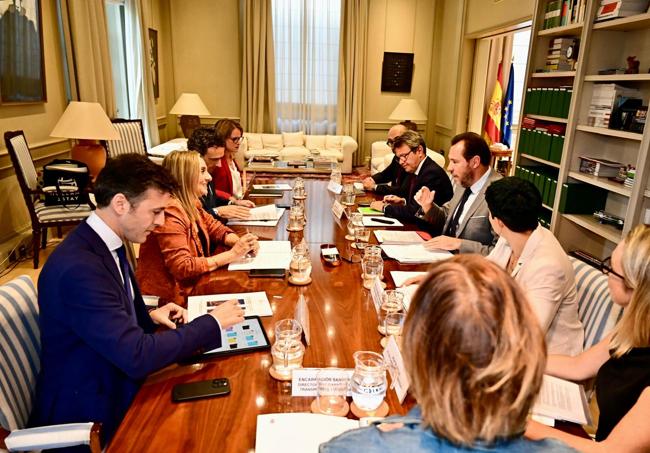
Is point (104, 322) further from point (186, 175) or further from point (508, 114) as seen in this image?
point (508, 114)

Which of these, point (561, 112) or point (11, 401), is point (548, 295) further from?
point (561, 112)

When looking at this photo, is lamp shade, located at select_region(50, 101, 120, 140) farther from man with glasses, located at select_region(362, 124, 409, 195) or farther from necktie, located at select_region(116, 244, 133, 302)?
necktie, located at select_region(116, 244, 133, 302)

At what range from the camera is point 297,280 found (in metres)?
1.79

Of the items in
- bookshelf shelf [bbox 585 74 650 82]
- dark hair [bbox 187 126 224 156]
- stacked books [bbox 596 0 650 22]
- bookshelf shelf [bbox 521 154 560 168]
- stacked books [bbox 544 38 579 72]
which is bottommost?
bookshelf shelf [bbox 521 154 560 168]

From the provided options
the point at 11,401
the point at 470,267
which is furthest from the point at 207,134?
the point at 470,267

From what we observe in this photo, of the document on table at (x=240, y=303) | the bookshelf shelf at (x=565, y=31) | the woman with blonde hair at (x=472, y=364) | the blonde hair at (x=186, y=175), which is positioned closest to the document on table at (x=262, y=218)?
the blonde hair at (x=186, y=175)

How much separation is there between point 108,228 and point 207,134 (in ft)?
6.16

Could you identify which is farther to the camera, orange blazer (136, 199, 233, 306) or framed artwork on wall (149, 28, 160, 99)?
framed artwork on wall (149, 28, 160, 99)

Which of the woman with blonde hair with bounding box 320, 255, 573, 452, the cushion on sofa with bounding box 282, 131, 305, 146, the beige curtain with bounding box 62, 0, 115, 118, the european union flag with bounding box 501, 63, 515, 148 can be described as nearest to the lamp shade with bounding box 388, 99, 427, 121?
the european union flag with bounding box 501, 63, 515, 148

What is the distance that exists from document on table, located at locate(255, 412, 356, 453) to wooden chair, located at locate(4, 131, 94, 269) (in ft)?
10.6

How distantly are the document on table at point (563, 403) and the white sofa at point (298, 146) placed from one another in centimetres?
603

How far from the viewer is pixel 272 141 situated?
7469 mm

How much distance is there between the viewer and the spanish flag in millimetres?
6723

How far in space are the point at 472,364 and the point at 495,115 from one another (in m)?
6.80
